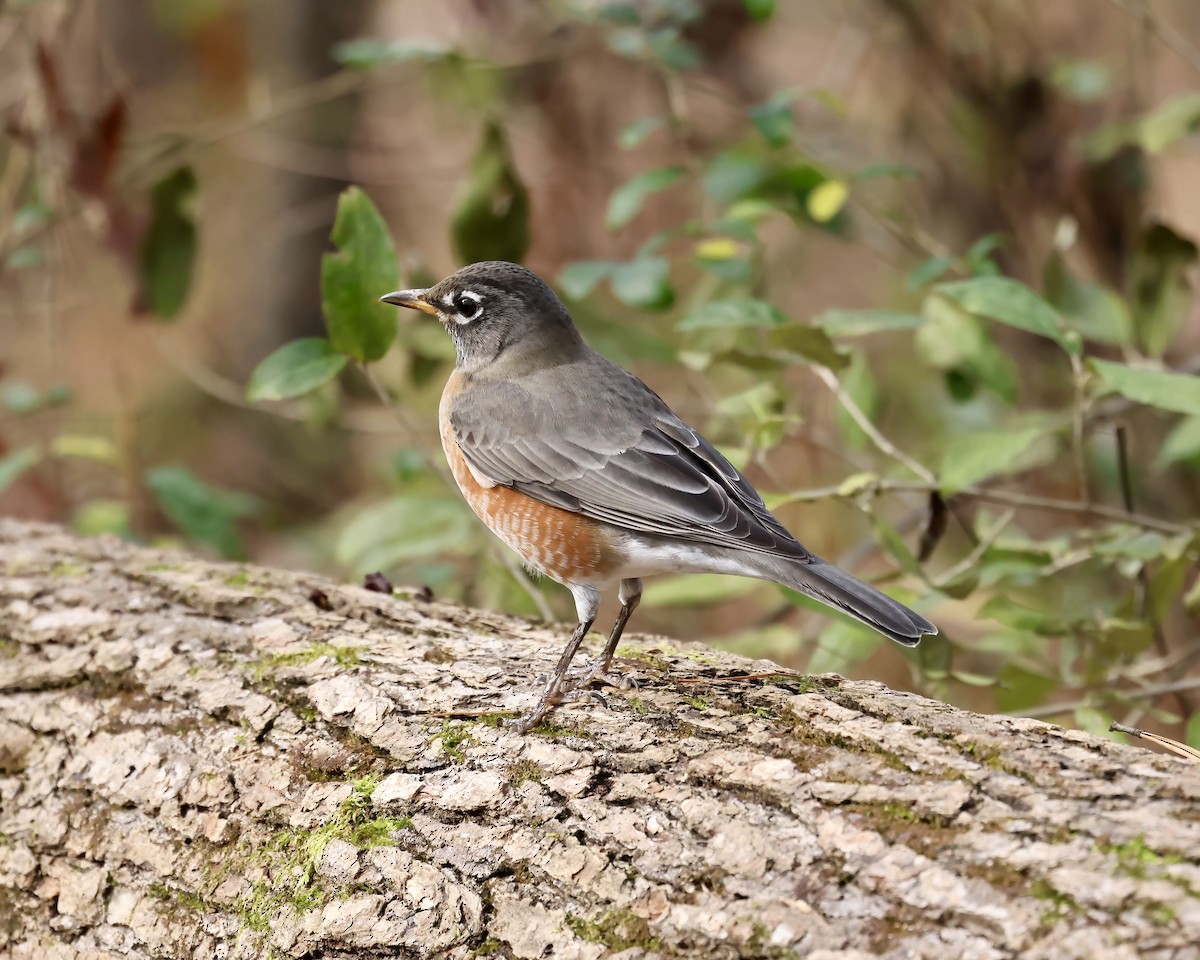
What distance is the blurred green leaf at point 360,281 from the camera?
354 cm

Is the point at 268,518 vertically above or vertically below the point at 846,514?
above

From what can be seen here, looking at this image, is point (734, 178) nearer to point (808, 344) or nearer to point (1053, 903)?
point (808, 344)

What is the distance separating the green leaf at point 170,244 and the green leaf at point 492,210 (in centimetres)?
128

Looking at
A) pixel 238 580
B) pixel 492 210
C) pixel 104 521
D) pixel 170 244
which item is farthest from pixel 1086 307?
pixel 104 521

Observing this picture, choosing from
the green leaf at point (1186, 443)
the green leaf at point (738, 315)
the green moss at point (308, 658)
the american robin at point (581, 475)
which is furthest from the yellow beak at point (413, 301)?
the green leaf at point (1186, 443)

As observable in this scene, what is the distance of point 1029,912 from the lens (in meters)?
1.84

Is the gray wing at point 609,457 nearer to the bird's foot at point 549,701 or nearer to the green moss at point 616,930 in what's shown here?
the bird's foot at point 549,701

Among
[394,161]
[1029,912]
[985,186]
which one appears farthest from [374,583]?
[394,161]

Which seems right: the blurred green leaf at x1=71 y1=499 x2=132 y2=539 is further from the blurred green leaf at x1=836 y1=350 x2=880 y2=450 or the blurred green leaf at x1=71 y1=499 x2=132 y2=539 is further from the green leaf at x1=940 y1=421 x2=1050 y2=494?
the green leaf at x1=940 y1=421 x2=1050 y2=494

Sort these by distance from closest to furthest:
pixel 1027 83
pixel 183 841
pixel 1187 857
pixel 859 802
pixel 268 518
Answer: pixel 1187 857, pixel 859 802, pixel 183 841, pixel 1027 83, pixel 268 518

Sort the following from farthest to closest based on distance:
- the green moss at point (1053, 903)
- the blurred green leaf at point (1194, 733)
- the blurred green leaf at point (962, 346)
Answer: the blurred green leaf at point (962, 346)
the blurred green leaf at point (1194, 733)
the green moss at point (1053, 903)

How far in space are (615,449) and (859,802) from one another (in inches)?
57.4

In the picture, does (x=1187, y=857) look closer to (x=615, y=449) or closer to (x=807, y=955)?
(x=807, y=955)

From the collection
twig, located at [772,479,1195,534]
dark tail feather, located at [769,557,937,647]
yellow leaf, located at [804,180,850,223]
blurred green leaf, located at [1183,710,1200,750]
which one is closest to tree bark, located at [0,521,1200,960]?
dark tail feather, located at [769,557,937,647]
